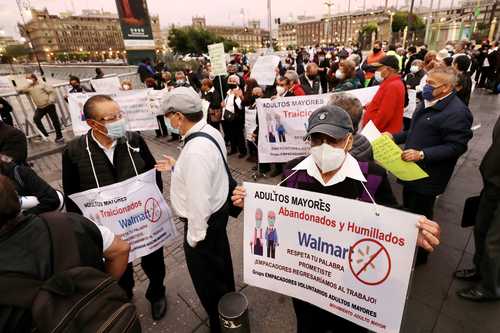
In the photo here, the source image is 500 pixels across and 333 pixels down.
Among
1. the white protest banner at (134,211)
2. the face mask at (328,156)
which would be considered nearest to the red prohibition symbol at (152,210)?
the white protest banner at (134,211)

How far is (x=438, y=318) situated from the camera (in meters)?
2.58

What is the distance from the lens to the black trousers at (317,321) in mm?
2049

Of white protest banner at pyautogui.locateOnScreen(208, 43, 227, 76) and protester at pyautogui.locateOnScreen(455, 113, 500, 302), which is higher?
white protest banner at pyautogui.locateOnScreen(208, 43, 227, 76)

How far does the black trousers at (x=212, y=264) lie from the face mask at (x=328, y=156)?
100 cm

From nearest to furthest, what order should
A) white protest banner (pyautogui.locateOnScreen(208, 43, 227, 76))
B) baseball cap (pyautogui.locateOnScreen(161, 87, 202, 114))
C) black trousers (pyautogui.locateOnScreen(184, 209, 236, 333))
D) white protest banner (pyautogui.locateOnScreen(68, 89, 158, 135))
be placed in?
baseball cap (pyautogui.locateOnScreen(161, 87, 202, 114)), black trousers (pyautogui.locateOnScreen(184, 209, 236, 333)), white protest banner (pyautogui.locateOnScreen(68, 89, 158, 135)), white protest banner (pyautogui.locateOnScreen(208, 43, 227, 76))

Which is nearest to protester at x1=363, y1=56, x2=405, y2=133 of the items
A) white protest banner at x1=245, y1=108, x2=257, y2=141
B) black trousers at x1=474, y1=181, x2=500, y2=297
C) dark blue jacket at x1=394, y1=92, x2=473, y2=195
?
dark blue jacket at x1=394, y1=92, x2=473, y2=195

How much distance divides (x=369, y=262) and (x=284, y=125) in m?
3.52

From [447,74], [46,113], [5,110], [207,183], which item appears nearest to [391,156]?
[447,74]

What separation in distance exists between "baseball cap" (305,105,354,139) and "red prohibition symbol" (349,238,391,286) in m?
0.64

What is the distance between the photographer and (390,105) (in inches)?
153

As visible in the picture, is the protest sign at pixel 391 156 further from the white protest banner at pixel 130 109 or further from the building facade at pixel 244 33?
the building facade at pixel 244 33

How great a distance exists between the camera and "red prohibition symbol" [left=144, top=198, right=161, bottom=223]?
2.60 m

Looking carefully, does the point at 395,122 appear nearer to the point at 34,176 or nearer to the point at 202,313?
the point at 202,313

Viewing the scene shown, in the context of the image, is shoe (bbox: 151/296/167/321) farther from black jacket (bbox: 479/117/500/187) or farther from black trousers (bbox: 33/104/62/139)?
black trousers (bbox: 33/104/62/139)
